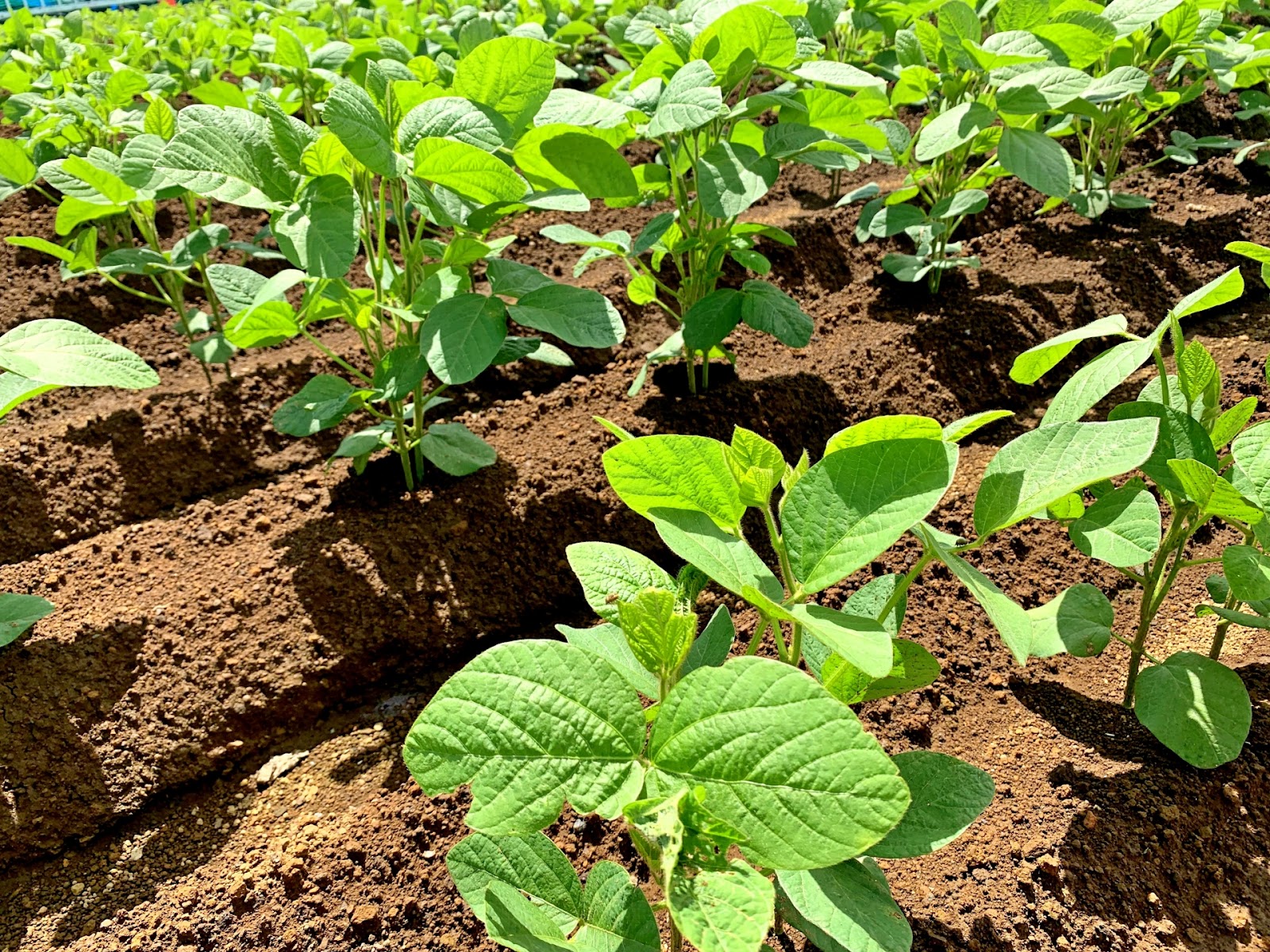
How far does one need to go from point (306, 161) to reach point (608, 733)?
128cm

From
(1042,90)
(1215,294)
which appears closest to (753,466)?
(1215,294)

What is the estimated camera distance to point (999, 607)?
824 millimetres

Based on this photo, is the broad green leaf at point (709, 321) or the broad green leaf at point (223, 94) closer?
the broad green leaf at point (709, 321)

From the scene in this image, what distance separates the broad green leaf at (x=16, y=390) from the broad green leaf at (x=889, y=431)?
3.85 ft

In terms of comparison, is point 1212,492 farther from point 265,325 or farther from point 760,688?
point 265,325

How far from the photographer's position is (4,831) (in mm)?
1546

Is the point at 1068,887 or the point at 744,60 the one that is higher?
the point at 744,60

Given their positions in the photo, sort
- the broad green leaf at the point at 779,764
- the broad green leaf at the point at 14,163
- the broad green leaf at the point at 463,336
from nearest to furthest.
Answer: the broad green leaf at the point at 779,764 → the broad green leaf at the point at 463,336 → the broad green leaf at the point at 14,163

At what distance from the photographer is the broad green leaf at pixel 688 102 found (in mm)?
1663

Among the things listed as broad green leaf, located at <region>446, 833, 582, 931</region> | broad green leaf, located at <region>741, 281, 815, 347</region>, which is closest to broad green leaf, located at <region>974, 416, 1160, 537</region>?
broad green leaf, located at <region>446, 833, 582, 931</region>

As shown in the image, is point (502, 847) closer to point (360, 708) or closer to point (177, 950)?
point (177, 950)

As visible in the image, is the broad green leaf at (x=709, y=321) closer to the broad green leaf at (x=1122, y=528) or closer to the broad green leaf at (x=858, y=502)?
the broad green leaf at (x=1122, y=528)

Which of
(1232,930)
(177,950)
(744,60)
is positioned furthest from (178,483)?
(1232,930)

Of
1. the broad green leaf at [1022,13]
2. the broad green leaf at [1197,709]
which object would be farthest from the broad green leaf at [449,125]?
the broad green leaf at [1022,13]
